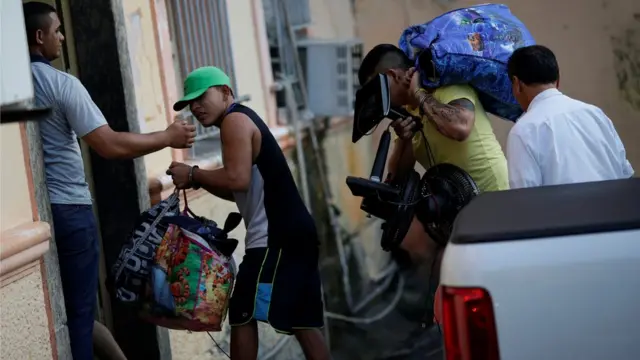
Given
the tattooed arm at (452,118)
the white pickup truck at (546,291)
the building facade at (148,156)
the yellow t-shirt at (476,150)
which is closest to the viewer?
the white pickup truck at (546,291)

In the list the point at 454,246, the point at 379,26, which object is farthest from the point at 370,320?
the point at 454,246

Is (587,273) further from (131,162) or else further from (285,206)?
(131,162)

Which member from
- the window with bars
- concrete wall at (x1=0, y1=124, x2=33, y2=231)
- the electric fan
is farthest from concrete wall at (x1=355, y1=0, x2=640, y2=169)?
concrete wall at (x1=0, y1=124, x2=33, y2=231)

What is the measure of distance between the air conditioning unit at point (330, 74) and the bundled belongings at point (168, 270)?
3165mm

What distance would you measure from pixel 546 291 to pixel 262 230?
222 cm

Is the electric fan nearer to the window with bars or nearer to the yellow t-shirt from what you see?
the yellow t-shirt

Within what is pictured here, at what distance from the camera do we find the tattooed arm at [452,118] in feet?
15.4

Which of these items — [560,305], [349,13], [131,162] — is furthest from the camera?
[349,13]

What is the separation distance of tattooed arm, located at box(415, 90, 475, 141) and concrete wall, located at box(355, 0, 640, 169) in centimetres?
333

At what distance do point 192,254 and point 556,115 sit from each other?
164cm

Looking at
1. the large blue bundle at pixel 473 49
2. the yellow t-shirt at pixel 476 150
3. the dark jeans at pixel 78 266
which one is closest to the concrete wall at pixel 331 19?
the large blue bundle at pixel 473 49

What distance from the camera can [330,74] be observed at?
771 centimetres

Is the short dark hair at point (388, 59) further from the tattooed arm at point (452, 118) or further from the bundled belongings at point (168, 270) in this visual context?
the bundled belongings at point (168, 270)

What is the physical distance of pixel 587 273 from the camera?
108 inches
